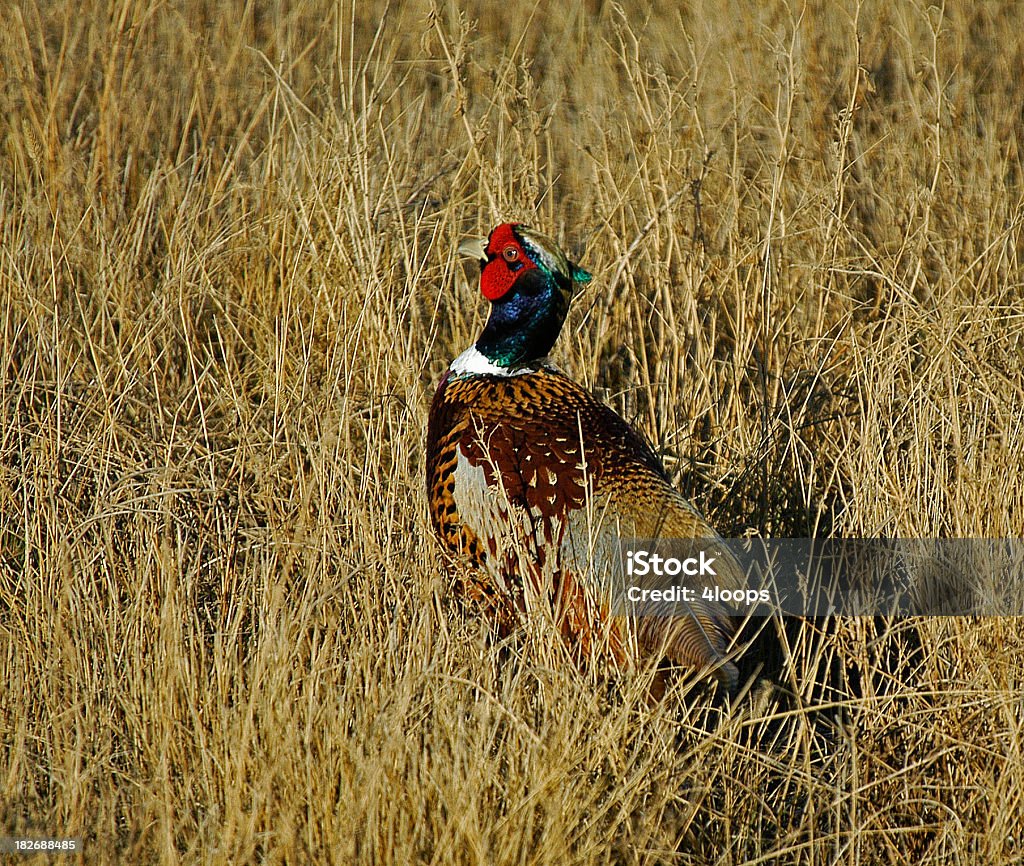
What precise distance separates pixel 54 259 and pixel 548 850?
104 inches

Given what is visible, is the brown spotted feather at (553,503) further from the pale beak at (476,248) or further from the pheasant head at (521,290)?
the pale beak at (476,248)

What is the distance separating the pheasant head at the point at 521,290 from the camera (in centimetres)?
322

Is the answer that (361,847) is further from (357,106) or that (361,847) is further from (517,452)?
(357,106)

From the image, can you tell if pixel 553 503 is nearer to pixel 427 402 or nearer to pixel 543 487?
pixel 543 487

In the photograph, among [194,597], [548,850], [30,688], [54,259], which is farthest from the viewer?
[54,259]

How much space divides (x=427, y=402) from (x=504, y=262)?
665 millimetres

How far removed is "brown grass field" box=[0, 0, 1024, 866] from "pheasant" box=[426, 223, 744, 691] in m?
0.13

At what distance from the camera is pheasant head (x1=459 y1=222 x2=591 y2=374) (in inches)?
127

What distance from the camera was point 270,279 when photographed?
3959mm

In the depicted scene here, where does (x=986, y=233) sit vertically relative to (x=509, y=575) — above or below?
above

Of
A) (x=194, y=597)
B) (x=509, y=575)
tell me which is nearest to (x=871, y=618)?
(x=509, y=575)

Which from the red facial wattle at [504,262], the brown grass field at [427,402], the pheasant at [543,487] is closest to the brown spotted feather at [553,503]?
the pheasant at [543,487]

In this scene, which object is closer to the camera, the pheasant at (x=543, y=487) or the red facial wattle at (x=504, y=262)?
the pheasant at (x=543, y=487)

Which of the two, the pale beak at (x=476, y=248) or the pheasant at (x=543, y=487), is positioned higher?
the pale beak at (x=476, y=248)
